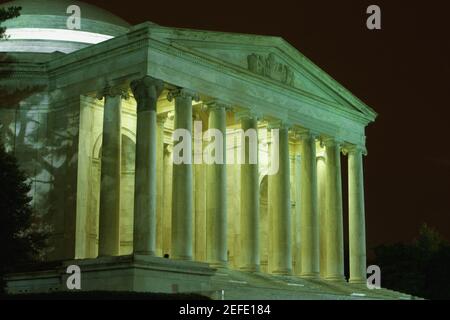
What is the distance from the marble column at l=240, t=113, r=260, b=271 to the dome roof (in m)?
18.2

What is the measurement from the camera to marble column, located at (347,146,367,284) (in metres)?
77.1

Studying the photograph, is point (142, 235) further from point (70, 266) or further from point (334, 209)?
point (334, 209)

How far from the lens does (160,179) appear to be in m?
68.0

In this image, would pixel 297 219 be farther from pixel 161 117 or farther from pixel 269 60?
pixel 161 117

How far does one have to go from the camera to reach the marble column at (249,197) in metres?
64.9

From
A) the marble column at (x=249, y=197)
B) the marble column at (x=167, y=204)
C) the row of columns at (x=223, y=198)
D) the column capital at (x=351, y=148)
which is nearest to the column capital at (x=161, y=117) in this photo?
the row of columns at (x=223, y=198)

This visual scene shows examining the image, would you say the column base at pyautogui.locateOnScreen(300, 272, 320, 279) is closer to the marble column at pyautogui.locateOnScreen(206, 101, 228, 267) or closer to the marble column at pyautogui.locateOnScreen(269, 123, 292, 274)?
the marble column at pyautogui.locateOnScreen(269, 123, 292, 274)

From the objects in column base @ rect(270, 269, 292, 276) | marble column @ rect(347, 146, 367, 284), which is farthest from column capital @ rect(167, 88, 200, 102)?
marble column @ rect(347, 146, 367, 284)

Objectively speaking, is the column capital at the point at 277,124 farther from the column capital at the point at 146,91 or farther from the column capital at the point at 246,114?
the column capital at the point at 146,91

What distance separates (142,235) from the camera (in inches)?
2215

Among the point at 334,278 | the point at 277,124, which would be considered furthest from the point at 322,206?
the point at 277,124

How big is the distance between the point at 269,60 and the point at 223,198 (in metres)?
13.8

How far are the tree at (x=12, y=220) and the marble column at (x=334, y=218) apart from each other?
1105 inches
